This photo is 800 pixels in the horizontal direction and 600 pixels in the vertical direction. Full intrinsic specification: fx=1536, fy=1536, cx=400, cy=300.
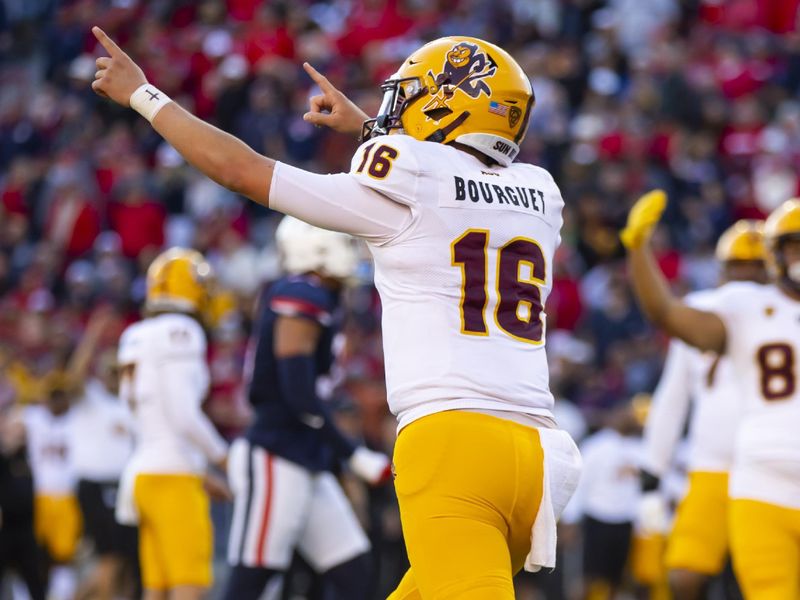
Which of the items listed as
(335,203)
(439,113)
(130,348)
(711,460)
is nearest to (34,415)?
(130,348)

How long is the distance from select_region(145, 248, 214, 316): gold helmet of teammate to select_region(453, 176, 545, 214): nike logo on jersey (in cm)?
367

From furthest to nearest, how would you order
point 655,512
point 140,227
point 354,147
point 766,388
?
point 354,147 < point 140,227 < point 655,512 < point 766,388

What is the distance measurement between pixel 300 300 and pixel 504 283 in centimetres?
253

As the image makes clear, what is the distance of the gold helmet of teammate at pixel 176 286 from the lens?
24.4 feet

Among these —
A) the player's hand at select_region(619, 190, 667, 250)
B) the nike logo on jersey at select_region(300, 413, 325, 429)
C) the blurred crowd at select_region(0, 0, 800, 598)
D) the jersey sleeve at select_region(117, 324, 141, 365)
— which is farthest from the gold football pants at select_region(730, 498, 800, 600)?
the blurred crowd at select_region(0, 0, 800, 598)

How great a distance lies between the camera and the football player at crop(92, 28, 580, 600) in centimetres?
374

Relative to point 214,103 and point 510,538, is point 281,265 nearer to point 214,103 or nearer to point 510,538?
point 510,538

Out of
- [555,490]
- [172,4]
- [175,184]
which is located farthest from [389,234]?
[172,4]

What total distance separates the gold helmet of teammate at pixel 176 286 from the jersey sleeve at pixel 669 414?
2441 millimetres

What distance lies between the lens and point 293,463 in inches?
254

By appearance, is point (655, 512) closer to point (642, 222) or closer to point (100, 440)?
point (642, 222)

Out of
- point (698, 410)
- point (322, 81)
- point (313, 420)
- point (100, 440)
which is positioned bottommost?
point (100, 440)

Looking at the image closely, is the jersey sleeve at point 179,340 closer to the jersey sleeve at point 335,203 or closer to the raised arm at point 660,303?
the raised arm at point 660,303

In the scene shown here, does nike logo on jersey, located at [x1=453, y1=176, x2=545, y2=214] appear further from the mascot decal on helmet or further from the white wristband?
the white wristband
